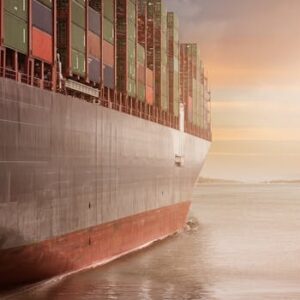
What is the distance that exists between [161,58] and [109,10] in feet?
52.1

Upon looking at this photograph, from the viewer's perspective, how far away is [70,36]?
114 ft

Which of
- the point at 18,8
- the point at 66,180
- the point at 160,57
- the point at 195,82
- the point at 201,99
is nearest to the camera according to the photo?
the point at 18,8

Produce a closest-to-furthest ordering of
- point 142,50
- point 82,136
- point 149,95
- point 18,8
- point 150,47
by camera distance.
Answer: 1. point 18,8
2. point 82,136
3. point 142,50
4. point 149,95
5. point 150,47

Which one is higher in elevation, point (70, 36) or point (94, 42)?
point (94, 42)

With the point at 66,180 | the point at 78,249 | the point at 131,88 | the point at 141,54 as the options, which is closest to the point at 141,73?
the point at 141,54

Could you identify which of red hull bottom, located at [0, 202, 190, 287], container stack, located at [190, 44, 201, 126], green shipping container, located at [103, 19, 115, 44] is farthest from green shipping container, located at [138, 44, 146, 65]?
container stack, located at [190, 44, 201, 126]

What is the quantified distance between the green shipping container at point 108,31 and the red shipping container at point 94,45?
5.57 feet

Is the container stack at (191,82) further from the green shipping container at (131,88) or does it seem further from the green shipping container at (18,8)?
the green shipping container at (18,8)

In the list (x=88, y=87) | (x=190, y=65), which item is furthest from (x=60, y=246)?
(x=190, y=65)

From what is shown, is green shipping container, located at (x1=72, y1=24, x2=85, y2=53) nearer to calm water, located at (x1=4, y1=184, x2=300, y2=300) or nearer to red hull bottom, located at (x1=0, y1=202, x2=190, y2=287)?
red hull bottom, located at (x1=0, y1=202, x2=190, y2=287)

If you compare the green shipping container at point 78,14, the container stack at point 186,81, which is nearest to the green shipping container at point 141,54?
the green shipping container at point 78,14

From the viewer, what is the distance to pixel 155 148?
50625 mm

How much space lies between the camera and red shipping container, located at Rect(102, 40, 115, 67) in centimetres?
4128

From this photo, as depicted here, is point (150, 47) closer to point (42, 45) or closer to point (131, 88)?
point (131, 88)
